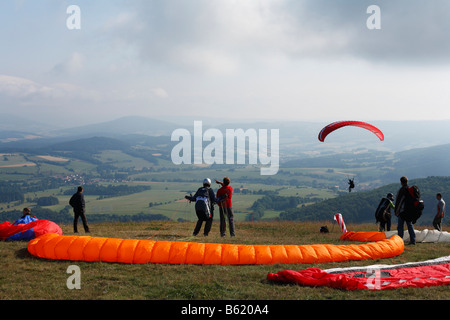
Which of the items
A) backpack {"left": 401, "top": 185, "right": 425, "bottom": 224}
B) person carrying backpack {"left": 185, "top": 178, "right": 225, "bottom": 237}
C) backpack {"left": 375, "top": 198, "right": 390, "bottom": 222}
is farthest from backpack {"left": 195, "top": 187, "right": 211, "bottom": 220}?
backpack {"left": 375, "top": 198, "right": 390, "bottom": 222}

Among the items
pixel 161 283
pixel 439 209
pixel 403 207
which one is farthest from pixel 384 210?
pixel 161 283

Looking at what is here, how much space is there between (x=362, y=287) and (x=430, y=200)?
179 feet

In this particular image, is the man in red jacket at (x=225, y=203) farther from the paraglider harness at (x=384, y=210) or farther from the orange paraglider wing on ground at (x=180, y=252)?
the paraglider harness at (x=384, y=210)

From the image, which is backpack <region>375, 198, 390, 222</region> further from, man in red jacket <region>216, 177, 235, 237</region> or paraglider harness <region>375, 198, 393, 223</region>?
man in red jacket <region>216, 177, 235, 237</region>

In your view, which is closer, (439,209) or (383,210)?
(439,209)

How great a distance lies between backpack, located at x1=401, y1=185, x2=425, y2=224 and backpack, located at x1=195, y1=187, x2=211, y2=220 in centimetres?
631

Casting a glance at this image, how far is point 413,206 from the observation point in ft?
39.1

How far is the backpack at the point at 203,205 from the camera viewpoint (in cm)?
1295

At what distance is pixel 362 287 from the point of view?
6930mm

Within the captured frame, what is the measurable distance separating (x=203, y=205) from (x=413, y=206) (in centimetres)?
673

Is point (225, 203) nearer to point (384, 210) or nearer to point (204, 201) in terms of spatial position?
point (204, 201)

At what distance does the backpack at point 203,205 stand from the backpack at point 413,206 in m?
6.31
